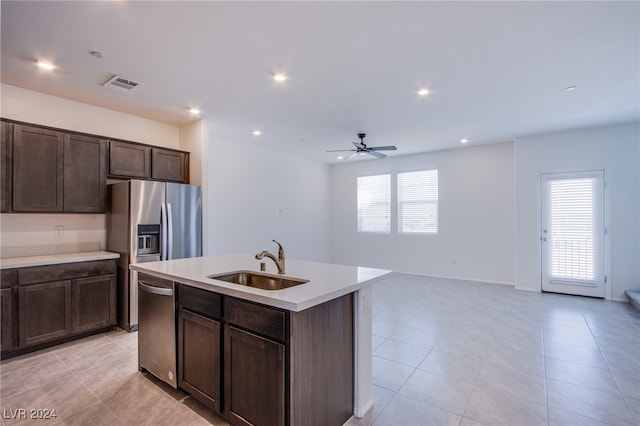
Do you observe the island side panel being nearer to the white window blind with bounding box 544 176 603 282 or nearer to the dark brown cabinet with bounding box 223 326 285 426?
the dark brown cabinet with bounding box 223 326 285 426

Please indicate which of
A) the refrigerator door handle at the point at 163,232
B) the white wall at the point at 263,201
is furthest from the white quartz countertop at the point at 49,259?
the white wall at the point at 263,201

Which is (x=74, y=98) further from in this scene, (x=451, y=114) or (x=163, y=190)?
(x=451, y=114)

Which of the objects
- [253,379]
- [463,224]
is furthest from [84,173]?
[463,224]

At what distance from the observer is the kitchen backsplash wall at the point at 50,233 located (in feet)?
10.6

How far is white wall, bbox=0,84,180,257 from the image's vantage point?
127 inches

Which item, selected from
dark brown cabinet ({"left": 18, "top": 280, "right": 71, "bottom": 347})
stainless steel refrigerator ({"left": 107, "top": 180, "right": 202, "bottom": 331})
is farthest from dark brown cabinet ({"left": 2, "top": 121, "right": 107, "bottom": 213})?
dark brown cabinet ({"left": 18, "top": 280, "right": 71, "bottom": 347})

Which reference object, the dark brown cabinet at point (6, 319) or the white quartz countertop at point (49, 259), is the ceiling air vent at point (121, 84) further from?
the dark brown cabinet at point (6, 319)

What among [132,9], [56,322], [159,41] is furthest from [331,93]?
[56,322]

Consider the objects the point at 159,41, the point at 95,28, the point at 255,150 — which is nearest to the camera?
the point at 95,28

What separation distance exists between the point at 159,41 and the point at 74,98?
1.97 metres

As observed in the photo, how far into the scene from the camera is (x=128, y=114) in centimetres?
415

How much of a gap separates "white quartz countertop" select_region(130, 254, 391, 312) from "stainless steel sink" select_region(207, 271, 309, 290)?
0.05m

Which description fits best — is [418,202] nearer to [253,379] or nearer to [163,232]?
[163,232]

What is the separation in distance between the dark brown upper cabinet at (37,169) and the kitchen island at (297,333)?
1920 mm
